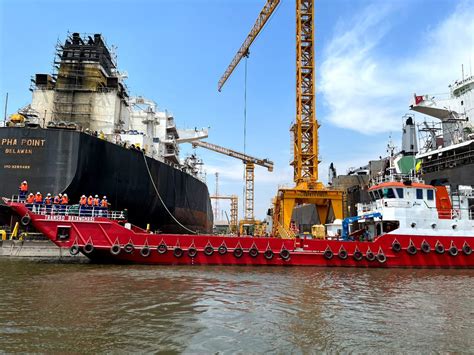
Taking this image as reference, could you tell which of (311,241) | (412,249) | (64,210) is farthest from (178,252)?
(412,249)

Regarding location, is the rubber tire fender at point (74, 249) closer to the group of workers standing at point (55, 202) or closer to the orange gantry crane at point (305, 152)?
the group of workers standing at point (55, 202)

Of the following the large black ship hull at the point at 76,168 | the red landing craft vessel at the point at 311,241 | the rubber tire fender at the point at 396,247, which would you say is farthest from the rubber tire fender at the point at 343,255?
the large black ship hull at the point at 76,168

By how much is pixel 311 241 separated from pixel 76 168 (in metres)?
12.2

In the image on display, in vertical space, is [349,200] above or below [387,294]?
above

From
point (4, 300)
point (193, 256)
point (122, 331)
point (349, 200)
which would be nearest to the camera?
point (122, 331)

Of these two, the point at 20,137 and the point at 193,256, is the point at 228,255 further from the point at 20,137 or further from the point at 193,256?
the point at 20,137

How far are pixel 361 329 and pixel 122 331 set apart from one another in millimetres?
4414

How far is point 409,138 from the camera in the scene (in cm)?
3788

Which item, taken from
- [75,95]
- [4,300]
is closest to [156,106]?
[75,95]

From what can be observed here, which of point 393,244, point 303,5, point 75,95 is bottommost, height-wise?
point 393,244

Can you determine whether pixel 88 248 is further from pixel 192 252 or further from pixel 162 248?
pixel 192 252

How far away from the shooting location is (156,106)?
34844 millimetres

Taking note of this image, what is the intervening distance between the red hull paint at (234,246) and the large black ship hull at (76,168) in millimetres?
3712

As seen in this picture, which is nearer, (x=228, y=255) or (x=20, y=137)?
(x=228, y=255)
